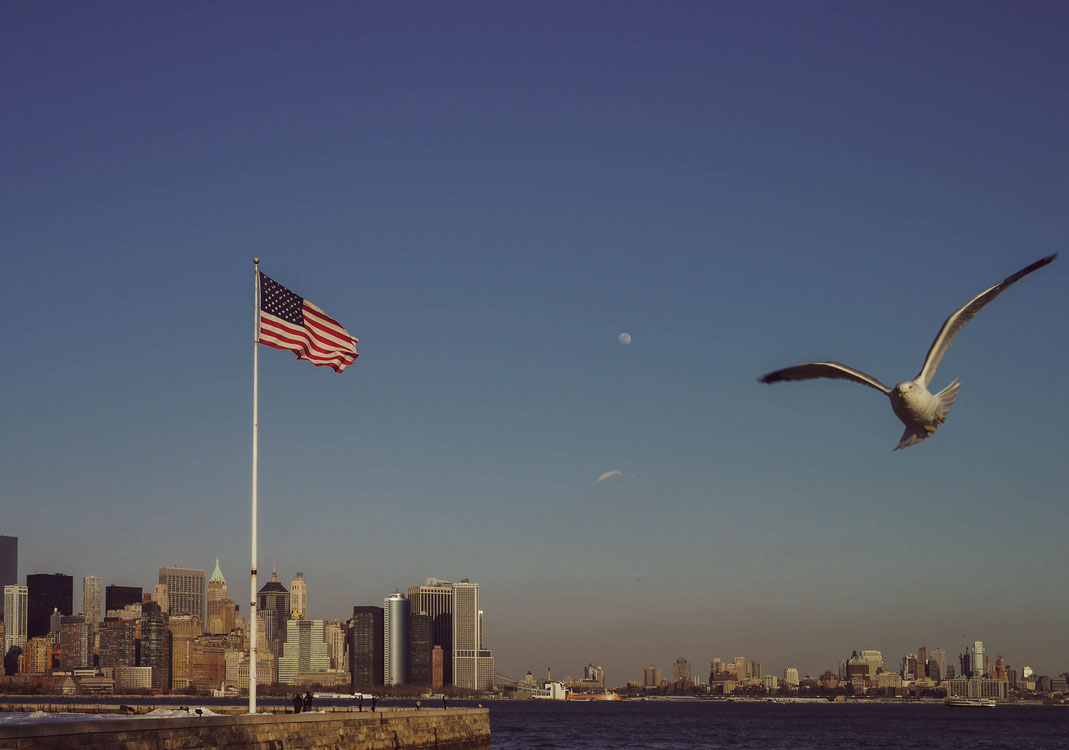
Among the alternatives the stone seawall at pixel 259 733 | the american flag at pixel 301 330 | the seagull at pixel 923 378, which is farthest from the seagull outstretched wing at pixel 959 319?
the american flag at pixel 301 330

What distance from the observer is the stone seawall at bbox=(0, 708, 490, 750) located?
2471 cm

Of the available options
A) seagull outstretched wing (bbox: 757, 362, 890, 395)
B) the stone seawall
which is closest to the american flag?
the stone seawall

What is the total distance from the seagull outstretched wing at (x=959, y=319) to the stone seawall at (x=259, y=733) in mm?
18107

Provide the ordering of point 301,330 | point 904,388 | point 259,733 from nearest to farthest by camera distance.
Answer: point 904,388 < point 259,733 < point 301,330

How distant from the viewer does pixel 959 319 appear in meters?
16.7

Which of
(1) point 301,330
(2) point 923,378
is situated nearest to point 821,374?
(2) point 923,378

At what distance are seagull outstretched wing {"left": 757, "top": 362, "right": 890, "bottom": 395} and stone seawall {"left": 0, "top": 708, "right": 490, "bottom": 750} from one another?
52.9 feet

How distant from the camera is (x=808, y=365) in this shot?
1695 centimetres

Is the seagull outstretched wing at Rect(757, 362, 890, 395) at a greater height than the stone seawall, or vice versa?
the seagull outstretched wing at Rect(757, 362, 890, 395)

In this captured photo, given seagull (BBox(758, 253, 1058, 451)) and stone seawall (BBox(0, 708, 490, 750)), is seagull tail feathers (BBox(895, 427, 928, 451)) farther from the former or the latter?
stone seawall (BBox(0, 708, 490, 750))

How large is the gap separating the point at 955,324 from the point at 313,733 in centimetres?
2576

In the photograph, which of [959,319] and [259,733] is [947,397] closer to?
[959,319]

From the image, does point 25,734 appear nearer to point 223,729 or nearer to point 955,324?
point 223,729

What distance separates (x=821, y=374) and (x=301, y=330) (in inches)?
835
